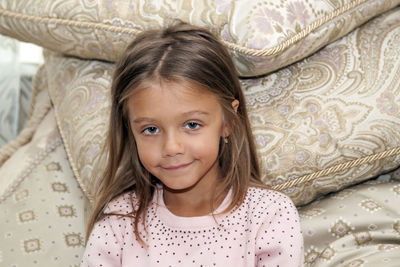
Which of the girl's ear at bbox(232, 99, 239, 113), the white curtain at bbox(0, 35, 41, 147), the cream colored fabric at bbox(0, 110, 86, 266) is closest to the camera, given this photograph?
the girl's ear at bbox(232, 99, 239, 113)

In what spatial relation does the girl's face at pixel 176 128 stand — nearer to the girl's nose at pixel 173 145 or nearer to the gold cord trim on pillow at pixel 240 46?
the girl's nose at pixel 173 145

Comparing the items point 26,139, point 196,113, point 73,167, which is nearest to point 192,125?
point 196,113

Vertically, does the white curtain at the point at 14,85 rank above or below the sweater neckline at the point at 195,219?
below

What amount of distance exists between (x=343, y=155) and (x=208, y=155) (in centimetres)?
28

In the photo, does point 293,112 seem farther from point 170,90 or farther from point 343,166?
point 170,90

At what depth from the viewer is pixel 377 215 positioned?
1.06 m

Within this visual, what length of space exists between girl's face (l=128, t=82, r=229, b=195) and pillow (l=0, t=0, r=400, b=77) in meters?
0.16

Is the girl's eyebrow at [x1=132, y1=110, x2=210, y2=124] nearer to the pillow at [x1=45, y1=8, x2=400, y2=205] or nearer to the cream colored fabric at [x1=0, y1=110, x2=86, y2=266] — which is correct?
the pillow at [x1=45, y1=8, x2=400, y2=205]

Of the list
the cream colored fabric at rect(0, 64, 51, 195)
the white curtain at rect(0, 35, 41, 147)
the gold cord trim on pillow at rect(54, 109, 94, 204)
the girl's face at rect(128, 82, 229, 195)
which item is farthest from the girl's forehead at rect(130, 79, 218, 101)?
the white curtain at rect(0, 35, 41, 147)

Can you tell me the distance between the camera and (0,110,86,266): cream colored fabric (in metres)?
1.15

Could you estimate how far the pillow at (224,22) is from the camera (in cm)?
103

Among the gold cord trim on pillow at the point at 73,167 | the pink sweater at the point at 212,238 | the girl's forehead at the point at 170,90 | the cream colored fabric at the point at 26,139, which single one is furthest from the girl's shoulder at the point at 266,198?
the cream colored fabric at the point at 26,139

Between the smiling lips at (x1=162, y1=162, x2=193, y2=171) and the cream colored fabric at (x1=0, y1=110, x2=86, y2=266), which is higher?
the smiling lips at (x1=162, y1=162, x2=193, y2=171)

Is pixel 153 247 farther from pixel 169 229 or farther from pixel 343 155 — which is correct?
pixel 343 155
